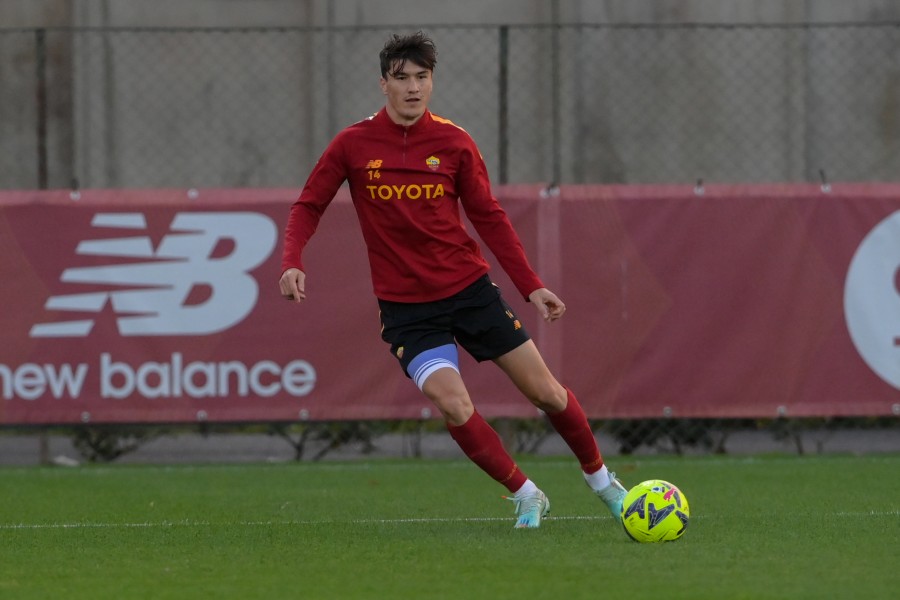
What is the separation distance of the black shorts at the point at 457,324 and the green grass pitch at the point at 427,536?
771 mm

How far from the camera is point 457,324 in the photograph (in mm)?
6586

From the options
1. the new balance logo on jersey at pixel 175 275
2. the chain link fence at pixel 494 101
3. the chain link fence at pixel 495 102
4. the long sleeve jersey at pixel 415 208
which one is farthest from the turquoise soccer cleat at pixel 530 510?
the chain link fence at pixel 494 101

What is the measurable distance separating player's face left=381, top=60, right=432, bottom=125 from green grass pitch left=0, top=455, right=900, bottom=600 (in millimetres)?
1737

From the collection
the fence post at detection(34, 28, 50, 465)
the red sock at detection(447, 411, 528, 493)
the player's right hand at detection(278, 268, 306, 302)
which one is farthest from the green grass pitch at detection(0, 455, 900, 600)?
the player's right hand at detection(278, 268, 306, 302)

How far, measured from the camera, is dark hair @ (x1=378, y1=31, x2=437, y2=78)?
6.39m

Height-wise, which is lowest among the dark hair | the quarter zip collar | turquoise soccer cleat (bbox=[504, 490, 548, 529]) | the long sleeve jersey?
turquoise soccer cleat (bbox=[504, 490, 548, 529])

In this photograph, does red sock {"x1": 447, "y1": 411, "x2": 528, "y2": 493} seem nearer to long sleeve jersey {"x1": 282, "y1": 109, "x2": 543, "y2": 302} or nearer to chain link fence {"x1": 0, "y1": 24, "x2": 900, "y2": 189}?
long sleeve jersey {"x1": 282, "y1": 109, "x2": 543, "y2": 302}

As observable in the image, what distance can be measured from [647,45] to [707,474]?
17.0 ft

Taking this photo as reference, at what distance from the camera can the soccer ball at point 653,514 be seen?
19.9 feet

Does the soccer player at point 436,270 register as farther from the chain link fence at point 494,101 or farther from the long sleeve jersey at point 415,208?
the chain link fence at point 494,101

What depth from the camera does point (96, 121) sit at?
44.2ft

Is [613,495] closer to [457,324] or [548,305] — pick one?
[548,305]

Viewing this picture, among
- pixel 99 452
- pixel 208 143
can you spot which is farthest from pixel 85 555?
pixel 208 143

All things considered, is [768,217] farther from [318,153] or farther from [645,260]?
[318,153]
